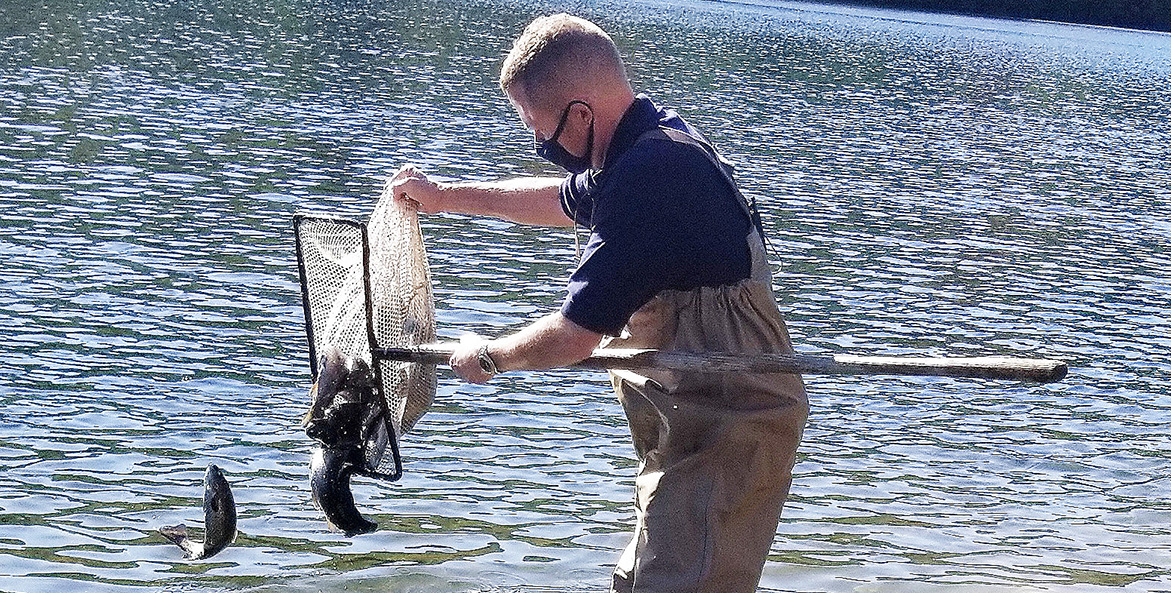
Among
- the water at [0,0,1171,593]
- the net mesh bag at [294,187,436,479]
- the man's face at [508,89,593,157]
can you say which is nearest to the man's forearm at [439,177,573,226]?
the net mesh bag at [294,187,436,479]

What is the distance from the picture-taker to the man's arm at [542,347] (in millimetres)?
5117

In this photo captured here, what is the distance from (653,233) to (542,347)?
54 cm

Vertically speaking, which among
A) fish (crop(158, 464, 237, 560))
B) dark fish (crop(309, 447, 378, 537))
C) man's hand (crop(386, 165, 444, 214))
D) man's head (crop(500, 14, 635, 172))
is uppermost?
man's head (crop(500, 14, 635, 172))

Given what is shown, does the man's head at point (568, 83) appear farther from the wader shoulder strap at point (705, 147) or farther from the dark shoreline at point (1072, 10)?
the dark shoreline at point (1072, 10)

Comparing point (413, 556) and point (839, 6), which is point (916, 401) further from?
point (839, 6)

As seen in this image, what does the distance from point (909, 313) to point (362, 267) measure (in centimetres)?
1240

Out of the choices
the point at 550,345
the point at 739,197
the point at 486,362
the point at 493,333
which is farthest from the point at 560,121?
the point at 493,333

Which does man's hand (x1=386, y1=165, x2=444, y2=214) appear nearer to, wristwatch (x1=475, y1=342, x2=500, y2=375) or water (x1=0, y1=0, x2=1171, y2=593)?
wristwatch (x1=475, y1=342, x2=500, y2=375)

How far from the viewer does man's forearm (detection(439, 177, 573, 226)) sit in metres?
6.12

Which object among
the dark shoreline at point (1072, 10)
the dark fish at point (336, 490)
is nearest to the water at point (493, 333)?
the dark fish at point (336, 490)

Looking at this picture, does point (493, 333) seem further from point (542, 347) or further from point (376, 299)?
point (542, 347)


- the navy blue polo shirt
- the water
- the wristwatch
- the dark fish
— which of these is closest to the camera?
the navy blue polo shirt

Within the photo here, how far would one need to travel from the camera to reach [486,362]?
5414mm

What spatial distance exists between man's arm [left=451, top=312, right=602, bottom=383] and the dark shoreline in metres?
111
